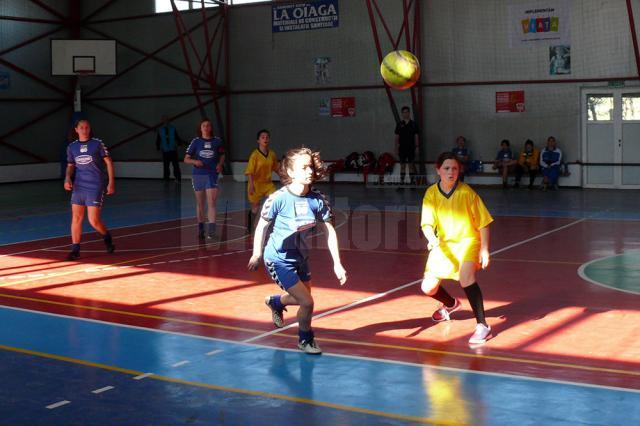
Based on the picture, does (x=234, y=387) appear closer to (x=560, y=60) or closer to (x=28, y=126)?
(x=560, y=60)

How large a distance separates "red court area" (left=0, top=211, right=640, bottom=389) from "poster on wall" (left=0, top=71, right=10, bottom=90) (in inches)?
712

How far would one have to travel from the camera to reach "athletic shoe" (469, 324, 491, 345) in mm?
7723

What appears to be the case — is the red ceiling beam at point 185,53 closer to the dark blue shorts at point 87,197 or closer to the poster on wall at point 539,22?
the poster on wall at point 539,22

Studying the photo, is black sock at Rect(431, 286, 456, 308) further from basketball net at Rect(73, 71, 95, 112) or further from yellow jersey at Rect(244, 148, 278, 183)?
basketball net at Rect(73, 71, 95, 112)

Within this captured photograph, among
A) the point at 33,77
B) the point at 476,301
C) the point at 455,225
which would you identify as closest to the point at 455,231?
the point at 455,225

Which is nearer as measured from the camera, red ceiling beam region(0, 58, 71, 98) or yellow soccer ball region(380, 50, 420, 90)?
yellow soccer ball region(380, 50, 420, 90)

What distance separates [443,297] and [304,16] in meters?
22.1

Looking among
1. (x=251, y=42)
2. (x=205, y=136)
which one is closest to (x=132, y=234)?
(x=205, y=136)

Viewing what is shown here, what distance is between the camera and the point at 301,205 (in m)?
7.37

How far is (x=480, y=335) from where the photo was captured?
7.75 metres

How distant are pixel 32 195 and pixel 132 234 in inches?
443

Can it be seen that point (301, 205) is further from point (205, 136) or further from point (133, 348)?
point (205, 136)

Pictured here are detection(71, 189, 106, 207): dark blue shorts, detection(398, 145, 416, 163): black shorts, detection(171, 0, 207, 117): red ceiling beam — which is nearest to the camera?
detection(71, 189, 106, 207): dark blue shorts

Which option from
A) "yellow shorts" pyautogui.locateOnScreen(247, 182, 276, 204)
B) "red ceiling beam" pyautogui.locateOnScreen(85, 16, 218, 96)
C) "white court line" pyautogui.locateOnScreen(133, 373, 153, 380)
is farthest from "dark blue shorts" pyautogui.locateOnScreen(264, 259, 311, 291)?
"red ceiling beam" pyautogui.locateOnScreen(85, 16, 218, 96)
